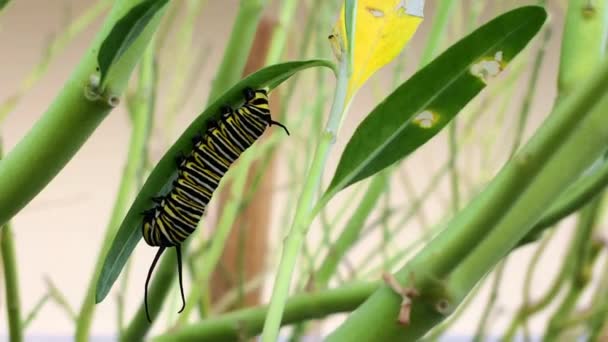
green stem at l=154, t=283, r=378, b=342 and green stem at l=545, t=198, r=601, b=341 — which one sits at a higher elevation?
green stem at l=154, t=283, r=378, b=342

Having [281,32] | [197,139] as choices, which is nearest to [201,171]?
[197,139]

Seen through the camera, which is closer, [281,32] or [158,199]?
[158,199]

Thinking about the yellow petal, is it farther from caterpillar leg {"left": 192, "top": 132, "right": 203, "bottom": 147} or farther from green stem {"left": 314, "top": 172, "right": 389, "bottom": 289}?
green stem {"left": 314, "top": 172, "right": 389, "bottom": 289}

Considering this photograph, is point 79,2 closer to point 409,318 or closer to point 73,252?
point 73,252

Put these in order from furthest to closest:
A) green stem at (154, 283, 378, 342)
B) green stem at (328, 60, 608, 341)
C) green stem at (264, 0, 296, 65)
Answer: green stem at (264, 0, 296, 65) → green stem at (154, 283, 378, 342) → green stem at (328, 60, 608, 341)

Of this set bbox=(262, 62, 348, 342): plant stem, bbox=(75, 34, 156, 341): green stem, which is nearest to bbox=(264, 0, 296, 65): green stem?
bbox=(75, 34, 156, 341): green stem

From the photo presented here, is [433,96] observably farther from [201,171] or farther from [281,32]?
[281,32]

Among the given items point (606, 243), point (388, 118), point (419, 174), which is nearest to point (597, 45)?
point (388, 118)
